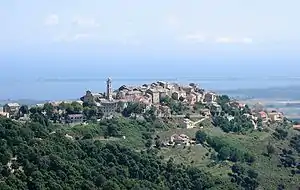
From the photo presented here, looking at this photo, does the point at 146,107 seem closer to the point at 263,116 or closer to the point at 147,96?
the point at 147,96

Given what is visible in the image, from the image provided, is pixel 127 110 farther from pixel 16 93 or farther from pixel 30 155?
pixel 16 93

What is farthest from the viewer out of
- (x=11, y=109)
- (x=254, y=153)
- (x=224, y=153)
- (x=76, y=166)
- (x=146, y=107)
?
(x=146, y=107)

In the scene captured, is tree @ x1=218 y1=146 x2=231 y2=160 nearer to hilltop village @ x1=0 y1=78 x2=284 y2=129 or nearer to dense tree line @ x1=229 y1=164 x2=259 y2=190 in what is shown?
dense tree line @ x1=229 y1=164 x2=259 y2=190

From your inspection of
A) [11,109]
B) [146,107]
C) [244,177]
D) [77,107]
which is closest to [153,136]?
[77,107]

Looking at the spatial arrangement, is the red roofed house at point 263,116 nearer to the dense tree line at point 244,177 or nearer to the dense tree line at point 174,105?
the dense tree line at point 174,105

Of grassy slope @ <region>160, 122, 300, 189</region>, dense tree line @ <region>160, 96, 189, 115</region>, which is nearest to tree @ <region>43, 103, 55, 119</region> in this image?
grassy slope @ <region>160, 122, 300, 189</region>

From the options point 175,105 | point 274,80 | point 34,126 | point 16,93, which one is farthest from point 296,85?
point 34,126
